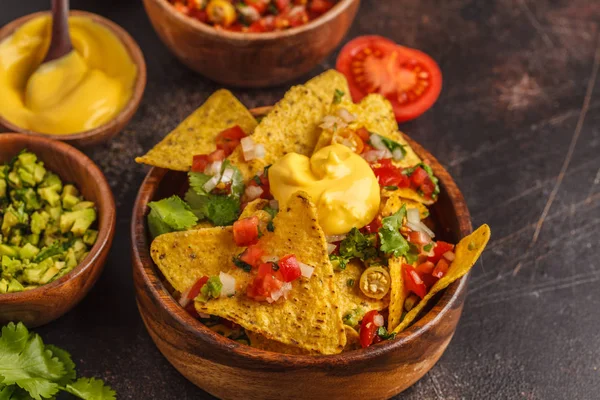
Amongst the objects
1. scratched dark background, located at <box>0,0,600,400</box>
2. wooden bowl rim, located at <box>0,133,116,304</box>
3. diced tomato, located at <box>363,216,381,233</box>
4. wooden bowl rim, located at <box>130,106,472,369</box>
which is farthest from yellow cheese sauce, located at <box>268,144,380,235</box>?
scratched dark background, located at <box>0,0,600,400</box>

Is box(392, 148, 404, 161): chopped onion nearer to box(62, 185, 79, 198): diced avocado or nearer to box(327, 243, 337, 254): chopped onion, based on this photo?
box(327, 243, 337, 254): chopped onion

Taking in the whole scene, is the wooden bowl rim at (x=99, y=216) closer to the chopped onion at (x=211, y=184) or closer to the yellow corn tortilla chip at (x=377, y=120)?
the chopped onion at (x=211, y=184)

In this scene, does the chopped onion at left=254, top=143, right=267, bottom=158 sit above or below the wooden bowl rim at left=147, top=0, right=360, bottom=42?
below

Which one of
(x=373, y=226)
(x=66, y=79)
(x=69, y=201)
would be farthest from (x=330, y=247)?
(x=66, y=79)

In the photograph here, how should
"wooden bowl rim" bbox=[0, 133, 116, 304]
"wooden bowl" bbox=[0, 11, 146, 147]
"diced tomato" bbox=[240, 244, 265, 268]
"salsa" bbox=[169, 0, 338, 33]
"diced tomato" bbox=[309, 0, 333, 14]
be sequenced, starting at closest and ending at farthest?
A: "diced tomato" bbox=[240, 244, 265, 268]
"wooden bowl rim" bbox=[0, 133, 116, 304]
"wooden bowl" bbox=[0, 11, 146, 147]
"salsa" bbox=[169, 0, 338, 33]
"diced tomato" bbox=[309, 0, 333, 14]

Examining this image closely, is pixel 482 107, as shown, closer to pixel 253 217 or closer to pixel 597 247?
pixel 597 247
